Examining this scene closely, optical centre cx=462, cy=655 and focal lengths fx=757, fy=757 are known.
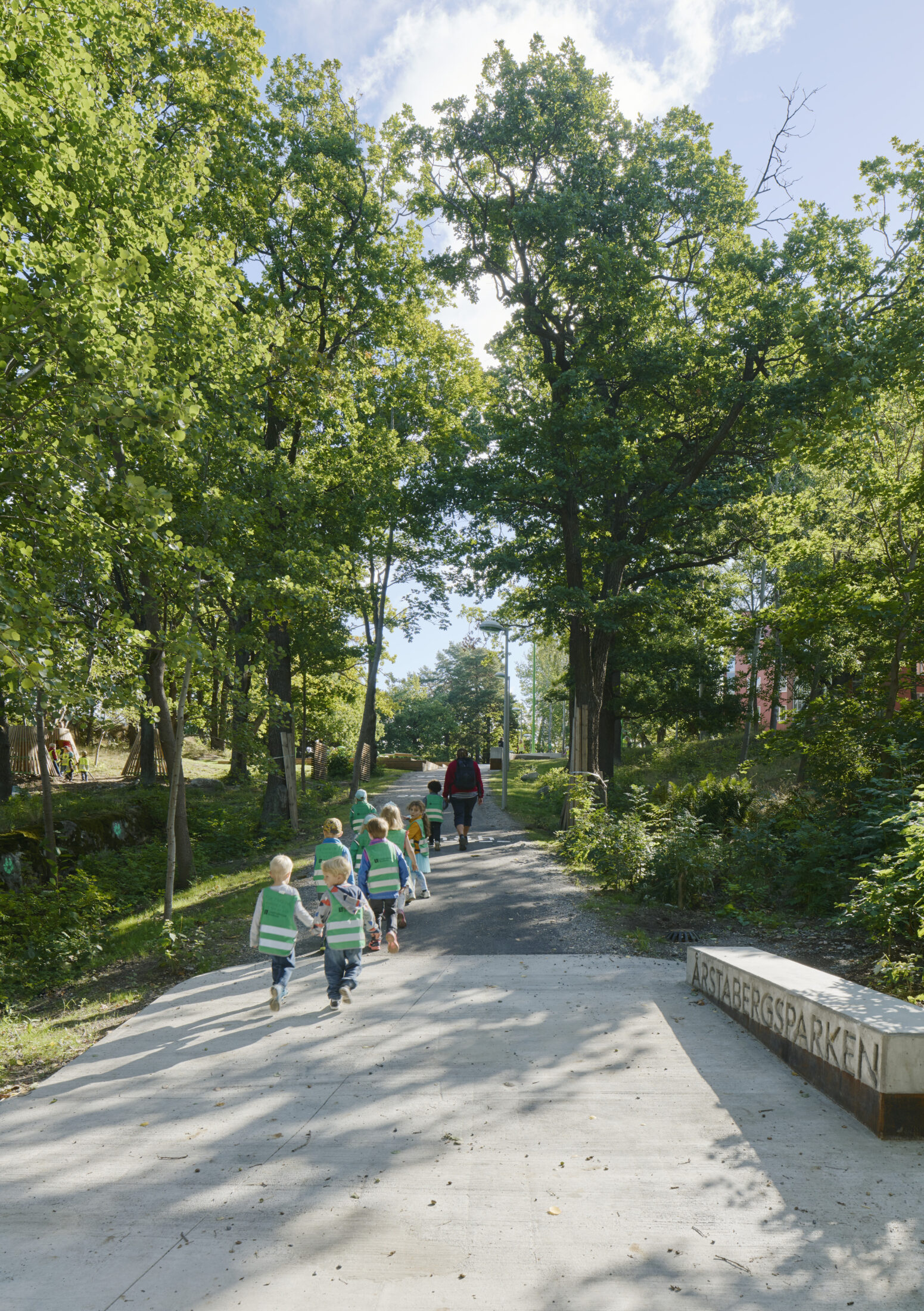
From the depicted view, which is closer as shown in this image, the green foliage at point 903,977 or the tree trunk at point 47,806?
the green foliage at point 903,977

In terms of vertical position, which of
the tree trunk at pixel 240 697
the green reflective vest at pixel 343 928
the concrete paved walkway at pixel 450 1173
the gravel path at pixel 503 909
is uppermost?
the tree trunk at pixel 240 697

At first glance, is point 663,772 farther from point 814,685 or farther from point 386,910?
point 386,910

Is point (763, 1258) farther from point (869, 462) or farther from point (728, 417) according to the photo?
point (728, 417)

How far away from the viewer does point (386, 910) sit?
27.5 ft

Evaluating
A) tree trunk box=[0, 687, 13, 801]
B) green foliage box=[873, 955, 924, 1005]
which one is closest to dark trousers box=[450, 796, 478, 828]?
green foliage box=[873, 955, 924, 1005]

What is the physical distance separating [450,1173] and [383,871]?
14.0ft

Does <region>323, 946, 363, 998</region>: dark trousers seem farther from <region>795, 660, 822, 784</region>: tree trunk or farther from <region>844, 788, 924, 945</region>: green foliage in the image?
<region>795, 660, 822, 784</region>: tree trunk

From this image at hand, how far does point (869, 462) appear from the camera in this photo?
12.2 m

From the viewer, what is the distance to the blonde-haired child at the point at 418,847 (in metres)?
10.5

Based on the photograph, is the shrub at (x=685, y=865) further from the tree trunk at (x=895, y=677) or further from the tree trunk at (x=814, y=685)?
the tree trunk at (x=814, y=685)

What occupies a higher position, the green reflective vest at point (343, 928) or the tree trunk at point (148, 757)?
the tree trunk at point (148, 757)

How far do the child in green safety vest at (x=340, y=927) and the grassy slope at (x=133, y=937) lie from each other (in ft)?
6.56

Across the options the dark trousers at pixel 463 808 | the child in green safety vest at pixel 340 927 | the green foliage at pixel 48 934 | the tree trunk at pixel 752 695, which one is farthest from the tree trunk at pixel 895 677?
the green foliage at pixel 48 934

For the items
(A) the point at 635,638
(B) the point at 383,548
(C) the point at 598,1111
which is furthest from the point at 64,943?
(A) the point at 635,638
